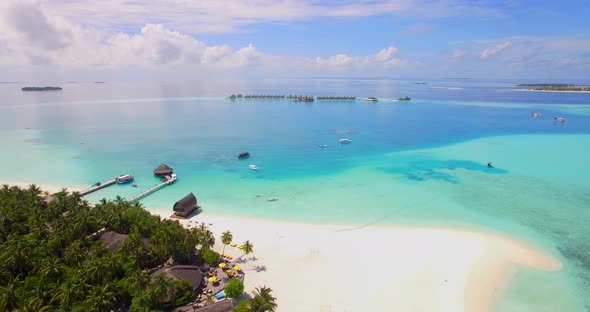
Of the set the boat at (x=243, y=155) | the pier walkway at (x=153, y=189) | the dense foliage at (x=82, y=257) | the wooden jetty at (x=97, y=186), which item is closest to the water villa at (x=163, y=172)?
the pier walkway at (x=153, y=189)

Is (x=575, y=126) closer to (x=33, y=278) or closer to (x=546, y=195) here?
(x=546, y=195)

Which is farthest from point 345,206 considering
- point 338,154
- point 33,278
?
point 33,278

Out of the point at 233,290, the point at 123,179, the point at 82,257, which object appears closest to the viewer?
the point at 233,290

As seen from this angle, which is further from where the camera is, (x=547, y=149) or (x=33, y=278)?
(x=547, y=149)

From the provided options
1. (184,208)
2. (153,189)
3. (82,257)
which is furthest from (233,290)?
(153,189)

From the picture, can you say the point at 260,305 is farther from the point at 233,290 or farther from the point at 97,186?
the point at 97,186

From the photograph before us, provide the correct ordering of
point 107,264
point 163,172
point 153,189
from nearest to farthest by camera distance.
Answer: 1. point 107,264
2. point 153,189
3. point 163,172
